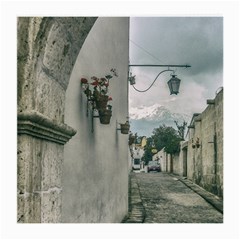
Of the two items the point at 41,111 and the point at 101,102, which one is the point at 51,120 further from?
the point at 101,102

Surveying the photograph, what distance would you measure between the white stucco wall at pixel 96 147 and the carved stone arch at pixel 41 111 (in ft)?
3.14

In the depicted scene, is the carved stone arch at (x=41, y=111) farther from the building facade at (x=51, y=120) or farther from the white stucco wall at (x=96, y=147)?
the white stucco wall at (x=96, y=147)

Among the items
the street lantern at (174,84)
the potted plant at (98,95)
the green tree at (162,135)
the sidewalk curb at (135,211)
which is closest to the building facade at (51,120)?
the potted plant at (98,95)

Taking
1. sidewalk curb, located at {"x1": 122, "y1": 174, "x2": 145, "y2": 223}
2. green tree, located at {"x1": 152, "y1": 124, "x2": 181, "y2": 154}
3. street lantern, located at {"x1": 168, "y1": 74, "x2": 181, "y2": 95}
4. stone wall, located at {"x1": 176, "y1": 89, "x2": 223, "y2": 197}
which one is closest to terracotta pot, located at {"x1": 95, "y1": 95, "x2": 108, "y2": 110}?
street lantern, located at {"x1": 168, "y1": 74, "x2": 181, "y2": 95}

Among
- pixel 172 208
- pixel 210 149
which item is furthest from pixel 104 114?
pixel 210 149

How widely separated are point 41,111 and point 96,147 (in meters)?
2.84

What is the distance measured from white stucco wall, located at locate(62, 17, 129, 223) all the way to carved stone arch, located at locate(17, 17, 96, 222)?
3.14 ft

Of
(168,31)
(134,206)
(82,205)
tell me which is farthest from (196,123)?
(82,205)

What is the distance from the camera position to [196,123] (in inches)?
667

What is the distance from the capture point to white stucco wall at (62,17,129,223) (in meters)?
3.91

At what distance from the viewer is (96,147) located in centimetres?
523
